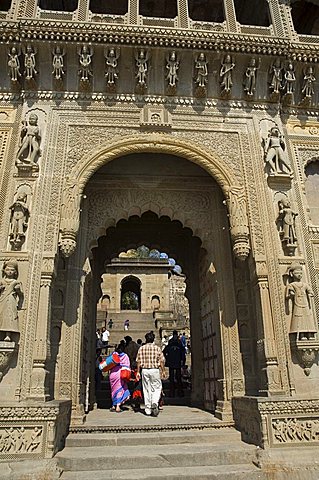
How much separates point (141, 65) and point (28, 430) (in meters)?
6.39

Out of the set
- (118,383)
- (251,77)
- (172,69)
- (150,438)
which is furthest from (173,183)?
(150,438)

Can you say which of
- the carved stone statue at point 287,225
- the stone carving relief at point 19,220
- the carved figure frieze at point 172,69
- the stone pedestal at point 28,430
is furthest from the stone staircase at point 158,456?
the carved figure frieze at point 172,69

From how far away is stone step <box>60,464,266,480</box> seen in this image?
459 cm

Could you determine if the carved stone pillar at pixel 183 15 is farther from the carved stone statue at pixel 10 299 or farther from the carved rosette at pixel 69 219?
the carved stone statue at pixel 10 299

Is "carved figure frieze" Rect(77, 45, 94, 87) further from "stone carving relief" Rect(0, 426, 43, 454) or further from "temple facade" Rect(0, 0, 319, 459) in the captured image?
"stone carving relief" Rect(0, 426, 43, 454)

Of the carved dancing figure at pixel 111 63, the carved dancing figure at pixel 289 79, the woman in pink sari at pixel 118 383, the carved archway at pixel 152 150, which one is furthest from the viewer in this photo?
the carved dancing figure at pixel 289 79

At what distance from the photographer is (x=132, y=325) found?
20531 mm

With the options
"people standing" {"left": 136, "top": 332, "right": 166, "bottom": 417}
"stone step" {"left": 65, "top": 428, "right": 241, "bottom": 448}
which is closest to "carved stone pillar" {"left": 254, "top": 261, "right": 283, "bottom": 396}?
"stone step" {"left": 65, "top": 428, "right": 241, "bottom": 448}

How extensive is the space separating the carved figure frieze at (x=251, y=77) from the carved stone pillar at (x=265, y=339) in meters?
3.54

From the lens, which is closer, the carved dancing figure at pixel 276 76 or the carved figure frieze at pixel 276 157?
the carved figure frieze at pixel 276 157

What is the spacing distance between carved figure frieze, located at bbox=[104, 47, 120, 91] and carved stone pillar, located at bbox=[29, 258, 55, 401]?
367 cm

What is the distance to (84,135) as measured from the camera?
7.22 m

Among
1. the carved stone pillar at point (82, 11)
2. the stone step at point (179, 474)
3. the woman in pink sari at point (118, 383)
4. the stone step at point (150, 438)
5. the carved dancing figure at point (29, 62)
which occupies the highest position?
the carved stone pillar at point (82, 11)

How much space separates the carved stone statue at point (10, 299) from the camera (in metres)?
5.53
